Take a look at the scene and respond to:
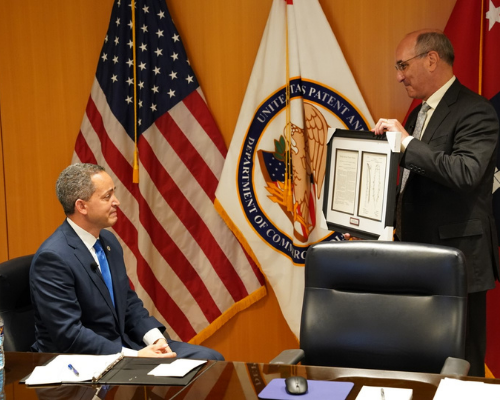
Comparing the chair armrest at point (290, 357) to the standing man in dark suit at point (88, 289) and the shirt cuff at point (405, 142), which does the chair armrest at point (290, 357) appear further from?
the shirt cuff at point (405, 142)

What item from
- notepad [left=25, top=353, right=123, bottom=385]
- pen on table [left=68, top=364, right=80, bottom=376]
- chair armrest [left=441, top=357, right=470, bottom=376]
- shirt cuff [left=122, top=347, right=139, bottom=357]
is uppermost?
pen on table [left=68, top=364, right=80, bottom=376]

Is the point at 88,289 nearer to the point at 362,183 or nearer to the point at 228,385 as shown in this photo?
the point at 228,385

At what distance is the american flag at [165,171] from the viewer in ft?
14.3

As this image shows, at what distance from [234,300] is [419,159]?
5.91ft

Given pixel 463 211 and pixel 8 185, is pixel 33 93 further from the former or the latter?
pixel 463 211

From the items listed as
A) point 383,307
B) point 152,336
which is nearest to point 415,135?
point 383,307

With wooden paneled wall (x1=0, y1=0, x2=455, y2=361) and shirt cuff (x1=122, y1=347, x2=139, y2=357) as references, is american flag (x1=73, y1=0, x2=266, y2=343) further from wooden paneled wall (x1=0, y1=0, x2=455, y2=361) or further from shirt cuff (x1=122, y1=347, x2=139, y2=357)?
shirt cuff (x1=122, y1=347, x2=139, y2=357)

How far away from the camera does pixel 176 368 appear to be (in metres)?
2.24

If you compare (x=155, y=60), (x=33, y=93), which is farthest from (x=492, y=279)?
(x=33, y=93)

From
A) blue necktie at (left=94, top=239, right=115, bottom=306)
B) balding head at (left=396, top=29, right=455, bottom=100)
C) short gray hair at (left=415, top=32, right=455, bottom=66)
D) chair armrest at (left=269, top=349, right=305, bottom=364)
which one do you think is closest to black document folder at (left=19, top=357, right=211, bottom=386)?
chair armrest at (left=269, top=349, right=305, bottom=364)

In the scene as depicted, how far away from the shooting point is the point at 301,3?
4.12 metres

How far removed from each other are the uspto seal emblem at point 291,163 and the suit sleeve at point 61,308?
1676 mm

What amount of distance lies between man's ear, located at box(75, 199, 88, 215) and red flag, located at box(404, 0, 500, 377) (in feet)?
7.35

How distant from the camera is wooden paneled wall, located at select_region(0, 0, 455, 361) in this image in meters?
4.21
